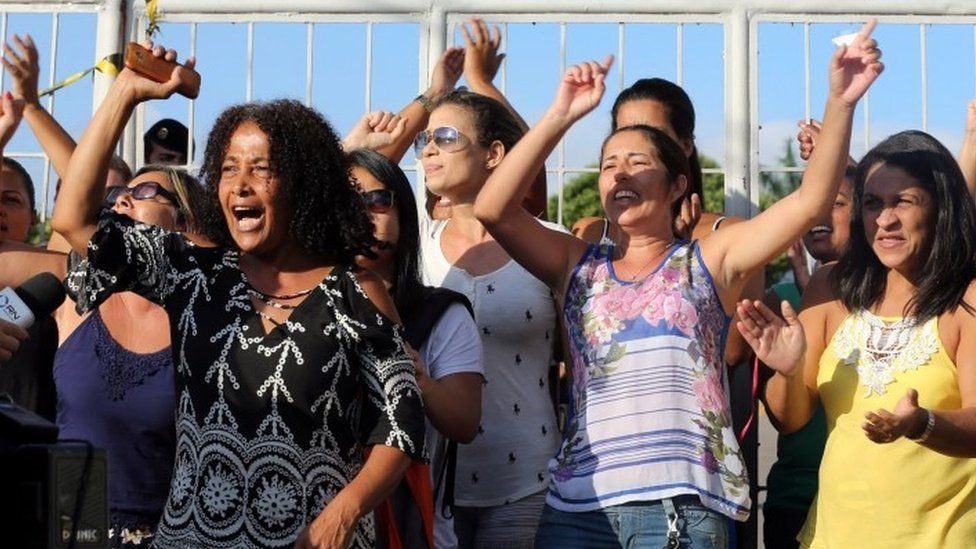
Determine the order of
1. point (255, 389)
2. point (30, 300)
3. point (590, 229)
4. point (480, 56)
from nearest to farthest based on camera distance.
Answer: point (30, 300) < point (255, 389) < point (590, 229) < point (480, 56)

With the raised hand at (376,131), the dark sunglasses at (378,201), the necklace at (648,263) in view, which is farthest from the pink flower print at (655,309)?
the raised hand at (376,131)

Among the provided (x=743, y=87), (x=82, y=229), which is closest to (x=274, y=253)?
(x=82, y=229)

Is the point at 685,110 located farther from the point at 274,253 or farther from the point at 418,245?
the point at 274,253

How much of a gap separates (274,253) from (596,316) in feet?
3.21

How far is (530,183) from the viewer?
16.9 ft

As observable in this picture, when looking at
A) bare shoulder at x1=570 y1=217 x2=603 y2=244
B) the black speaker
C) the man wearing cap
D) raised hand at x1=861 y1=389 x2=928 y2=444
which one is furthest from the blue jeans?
the man wearing cap

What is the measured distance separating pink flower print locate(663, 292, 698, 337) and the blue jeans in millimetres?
483

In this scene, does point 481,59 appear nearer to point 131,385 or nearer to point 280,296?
point 131,385

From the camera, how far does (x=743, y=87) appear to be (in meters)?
6.67

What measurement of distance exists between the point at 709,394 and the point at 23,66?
9.06 ft

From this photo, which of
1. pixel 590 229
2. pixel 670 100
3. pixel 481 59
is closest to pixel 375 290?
pixel 590 229

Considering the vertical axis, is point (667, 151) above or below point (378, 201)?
above

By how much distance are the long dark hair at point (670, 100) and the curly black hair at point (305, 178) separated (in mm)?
1641

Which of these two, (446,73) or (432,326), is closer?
(432,326)
